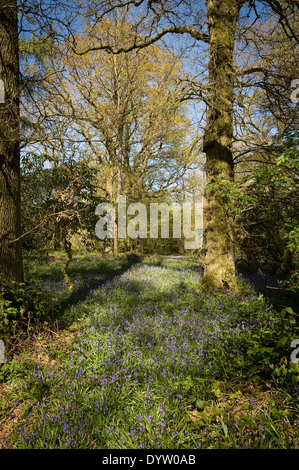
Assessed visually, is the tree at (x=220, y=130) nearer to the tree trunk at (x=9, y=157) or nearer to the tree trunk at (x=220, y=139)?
the tree trunk at (x=220, y=139)

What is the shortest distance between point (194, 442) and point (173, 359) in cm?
109

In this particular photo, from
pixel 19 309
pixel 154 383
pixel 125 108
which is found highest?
pixel 125 108

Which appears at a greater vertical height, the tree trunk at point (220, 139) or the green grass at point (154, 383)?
the tree trunk at point (220, 139)

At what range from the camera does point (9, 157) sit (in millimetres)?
4062

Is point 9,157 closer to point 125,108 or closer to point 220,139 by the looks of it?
point 220,139

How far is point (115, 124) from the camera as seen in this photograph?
14.3m

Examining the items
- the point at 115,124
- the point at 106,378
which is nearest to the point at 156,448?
the point at 106,378

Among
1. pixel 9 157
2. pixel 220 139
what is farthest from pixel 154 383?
pixel 220 139

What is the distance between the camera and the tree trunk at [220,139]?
5.91 metres

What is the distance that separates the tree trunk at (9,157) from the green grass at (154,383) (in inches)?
49.5

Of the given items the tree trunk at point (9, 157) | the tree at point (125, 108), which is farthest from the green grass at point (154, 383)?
the tree at point (125, 108)

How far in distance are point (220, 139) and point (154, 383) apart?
526 centimetres

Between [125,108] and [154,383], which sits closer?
[154,383]

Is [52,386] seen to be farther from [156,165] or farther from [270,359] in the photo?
[156,165]
